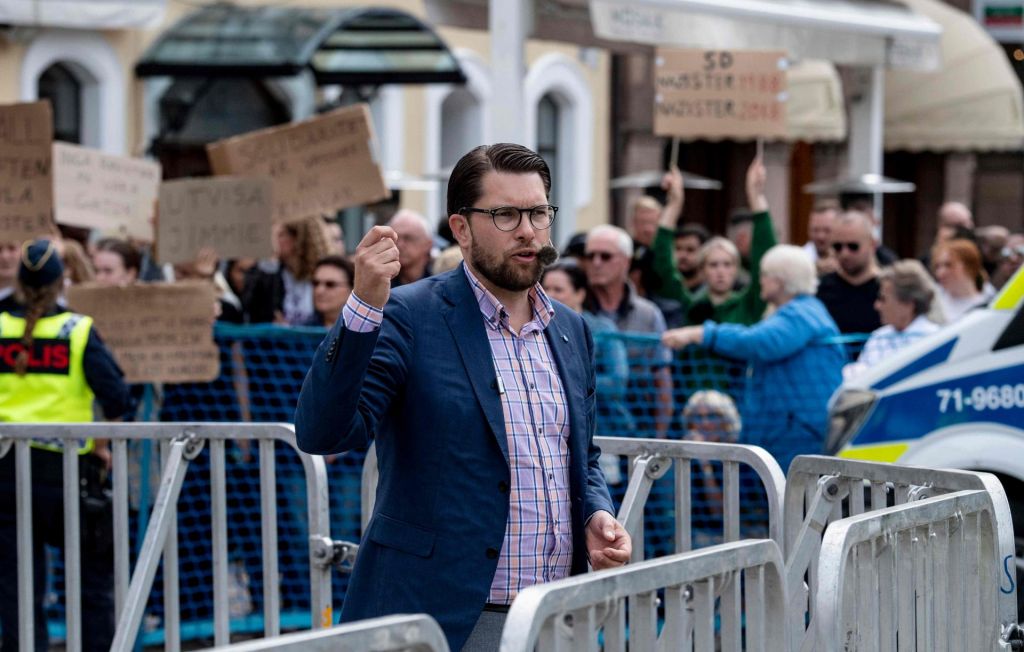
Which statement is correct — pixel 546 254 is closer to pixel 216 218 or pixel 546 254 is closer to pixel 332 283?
pixel 332 283

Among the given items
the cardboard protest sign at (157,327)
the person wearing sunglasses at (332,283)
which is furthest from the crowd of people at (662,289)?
the cardboard protest sign at (157,327)

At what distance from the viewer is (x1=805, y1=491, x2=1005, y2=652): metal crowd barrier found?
3.71m

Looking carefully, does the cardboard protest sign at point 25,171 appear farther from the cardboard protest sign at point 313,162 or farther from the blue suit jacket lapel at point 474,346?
the blue suit jacket lapel at point 474,346

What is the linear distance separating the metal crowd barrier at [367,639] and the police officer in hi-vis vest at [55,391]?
4183 mm

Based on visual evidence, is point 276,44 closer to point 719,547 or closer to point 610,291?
point 610,291

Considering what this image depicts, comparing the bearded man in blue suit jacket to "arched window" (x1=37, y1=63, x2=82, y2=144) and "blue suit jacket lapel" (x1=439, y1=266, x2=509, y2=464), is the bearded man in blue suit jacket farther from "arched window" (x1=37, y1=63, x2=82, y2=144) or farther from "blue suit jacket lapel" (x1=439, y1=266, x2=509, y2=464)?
"arched window" (x1=37, y1=63, x2=82, y2=144)

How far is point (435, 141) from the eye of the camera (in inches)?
758

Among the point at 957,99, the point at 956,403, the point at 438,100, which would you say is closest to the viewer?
the point at 956,403

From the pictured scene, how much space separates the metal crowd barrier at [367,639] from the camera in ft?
8.70

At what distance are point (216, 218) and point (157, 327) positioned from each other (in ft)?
2.30

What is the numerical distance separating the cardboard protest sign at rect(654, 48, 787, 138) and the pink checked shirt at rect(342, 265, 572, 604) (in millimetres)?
6256

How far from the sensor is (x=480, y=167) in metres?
3.91

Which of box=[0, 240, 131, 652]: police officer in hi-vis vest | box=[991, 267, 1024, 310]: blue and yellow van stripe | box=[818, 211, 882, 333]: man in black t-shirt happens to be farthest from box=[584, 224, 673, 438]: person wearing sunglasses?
box=[0, 240, 131, 652]: police officer in hi-vis vest

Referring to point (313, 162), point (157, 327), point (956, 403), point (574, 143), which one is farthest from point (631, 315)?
point (574, 143)
